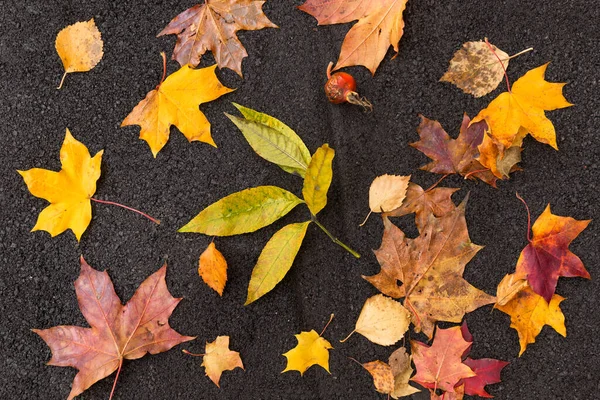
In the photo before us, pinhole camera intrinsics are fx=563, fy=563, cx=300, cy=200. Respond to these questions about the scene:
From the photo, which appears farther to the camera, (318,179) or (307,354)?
(307,354)

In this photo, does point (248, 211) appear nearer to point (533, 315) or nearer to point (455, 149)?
point (455, 149)

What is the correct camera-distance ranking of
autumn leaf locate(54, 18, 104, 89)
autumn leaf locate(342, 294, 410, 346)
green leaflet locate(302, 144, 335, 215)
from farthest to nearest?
autumn leaf locate(54, 18, 104, 89)
autumn leaf locate(342, 294, 410, 346)
green leaflet locate(302, 144, 335, 215)

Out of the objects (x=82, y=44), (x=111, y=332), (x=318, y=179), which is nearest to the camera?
Answer: (x=318, y=179)

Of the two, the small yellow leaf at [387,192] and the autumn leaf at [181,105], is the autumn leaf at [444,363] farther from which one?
the autumn leaf at [181,105]

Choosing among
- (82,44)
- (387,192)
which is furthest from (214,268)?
(82,44)

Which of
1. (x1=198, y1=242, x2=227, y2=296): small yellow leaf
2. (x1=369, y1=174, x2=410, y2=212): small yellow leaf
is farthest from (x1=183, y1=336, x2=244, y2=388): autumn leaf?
(x1=369, y1=174, x2=410, y2=212): small yellow leaf

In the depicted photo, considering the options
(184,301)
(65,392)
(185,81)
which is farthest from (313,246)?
(65,392)

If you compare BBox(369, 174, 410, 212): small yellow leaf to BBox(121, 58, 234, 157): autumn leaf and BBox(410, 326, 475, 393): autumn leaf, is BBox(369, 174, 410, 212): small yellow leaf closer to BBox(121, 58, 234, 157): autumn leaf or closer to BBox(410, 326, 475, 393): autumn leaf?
BBox(410, 326, 475, 393): autumn leaf
